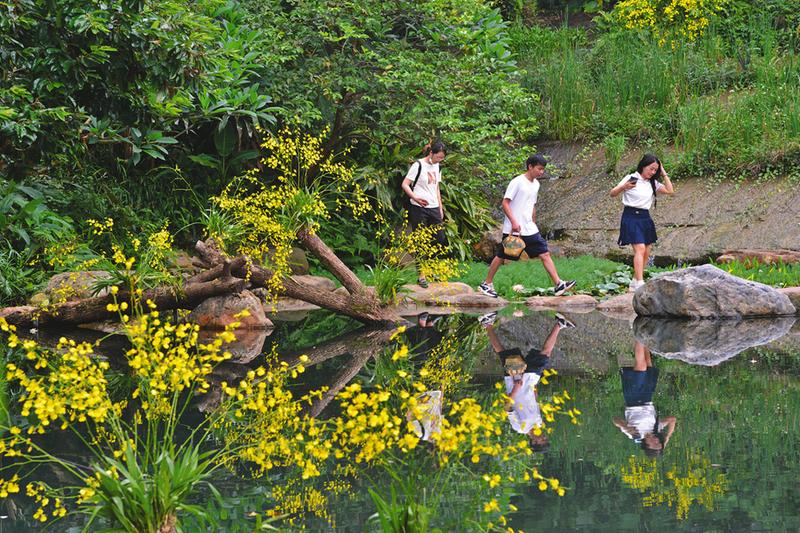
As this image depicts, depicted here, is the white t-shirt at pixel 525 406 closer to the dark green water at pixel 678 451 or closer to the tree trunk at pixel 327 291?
the dark green water at pixel 678 451

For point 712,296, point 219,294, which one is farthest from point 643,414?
point 219,294

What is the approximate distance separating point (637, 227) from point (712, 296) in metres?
1.73

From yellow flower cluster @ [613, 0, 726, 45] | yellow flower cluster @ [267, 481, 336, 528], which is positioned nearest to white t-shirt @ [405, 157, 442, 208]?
yellow flower cluster @ [267, 481, 336, 528]

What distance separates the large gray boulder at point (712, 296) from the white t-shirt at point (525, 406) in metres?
4.42

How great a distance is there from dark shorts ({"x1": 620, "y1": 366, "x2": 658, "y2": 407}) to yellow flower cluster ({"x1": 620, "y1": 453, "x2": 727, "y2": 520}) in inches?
59.3

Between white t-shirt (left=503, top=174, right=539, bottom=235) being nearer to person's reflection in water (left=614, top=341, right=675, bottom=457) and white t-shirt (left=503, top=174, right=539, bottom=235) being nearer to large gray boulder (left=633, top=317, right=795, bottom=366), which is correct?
large gray boulder (left=633, top=317, right=795, bottom=366)

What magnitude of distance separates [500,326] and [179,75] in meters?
4.23

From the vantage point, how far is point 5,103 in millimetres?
10266

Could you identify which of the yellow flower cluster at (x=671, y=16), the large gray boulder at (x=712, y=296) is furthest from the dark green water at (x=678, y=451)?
the yellow flower cluster at (x=671, y=16)

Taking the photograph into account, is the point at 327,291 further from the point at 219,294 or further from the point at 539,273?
the point at 539,273

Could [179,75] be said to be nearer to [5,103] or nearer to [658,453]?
[5,103]

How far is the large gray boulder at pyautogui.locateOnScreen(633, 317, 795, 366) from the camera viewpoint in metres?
8.66

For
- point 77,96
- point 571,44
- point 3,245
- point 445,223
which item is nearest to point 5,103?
point 77,96

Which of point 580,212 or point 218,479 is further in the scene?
point 580,212
